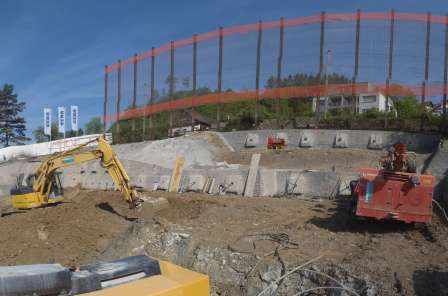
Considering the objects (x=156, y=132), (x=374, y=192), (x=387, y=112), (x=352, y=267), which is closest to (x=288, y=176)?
(x=374, y=192)

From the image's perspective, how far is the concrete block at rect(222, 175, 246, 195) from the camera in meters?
15.9

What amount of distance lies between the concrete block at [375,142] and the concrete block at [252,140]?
6.01m

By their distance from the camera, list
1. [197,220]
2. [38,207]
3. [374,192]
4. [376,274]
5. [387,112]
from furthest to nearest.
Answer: [387,112], [38,207], [197,220], [374,192], [376,274]

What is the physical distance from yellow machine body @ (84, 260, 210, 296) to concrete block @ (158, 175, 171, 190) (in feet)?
50.6

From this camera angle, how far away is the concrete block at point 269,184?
50.2ft

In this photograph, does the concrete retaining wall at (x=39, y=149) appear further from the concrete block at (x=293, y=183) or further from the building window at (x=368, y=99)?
the concrete block at (x=293, y=183)

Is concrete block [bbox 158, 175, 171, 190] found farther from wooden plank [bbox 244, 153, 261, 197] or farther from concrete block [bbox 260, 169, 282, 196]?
concrete block [bbox 260, 169, 282, 196]

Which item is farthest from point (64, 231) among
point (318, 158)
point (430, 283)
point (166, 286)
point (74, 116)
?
point (74, 116)

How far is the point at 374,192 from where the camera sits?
9531mm

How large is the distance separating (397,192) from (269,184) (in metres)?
6.42

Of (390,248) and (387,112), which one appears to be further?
(387,112)

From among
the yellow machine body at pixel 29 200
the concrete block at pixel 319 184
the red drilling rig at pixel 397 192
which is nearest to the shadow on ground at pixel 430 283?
the red drilling rig at pixel 397 192

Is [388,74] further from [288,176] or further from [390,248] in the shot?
[390,248]

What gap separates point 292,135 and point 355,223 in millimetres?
13132
